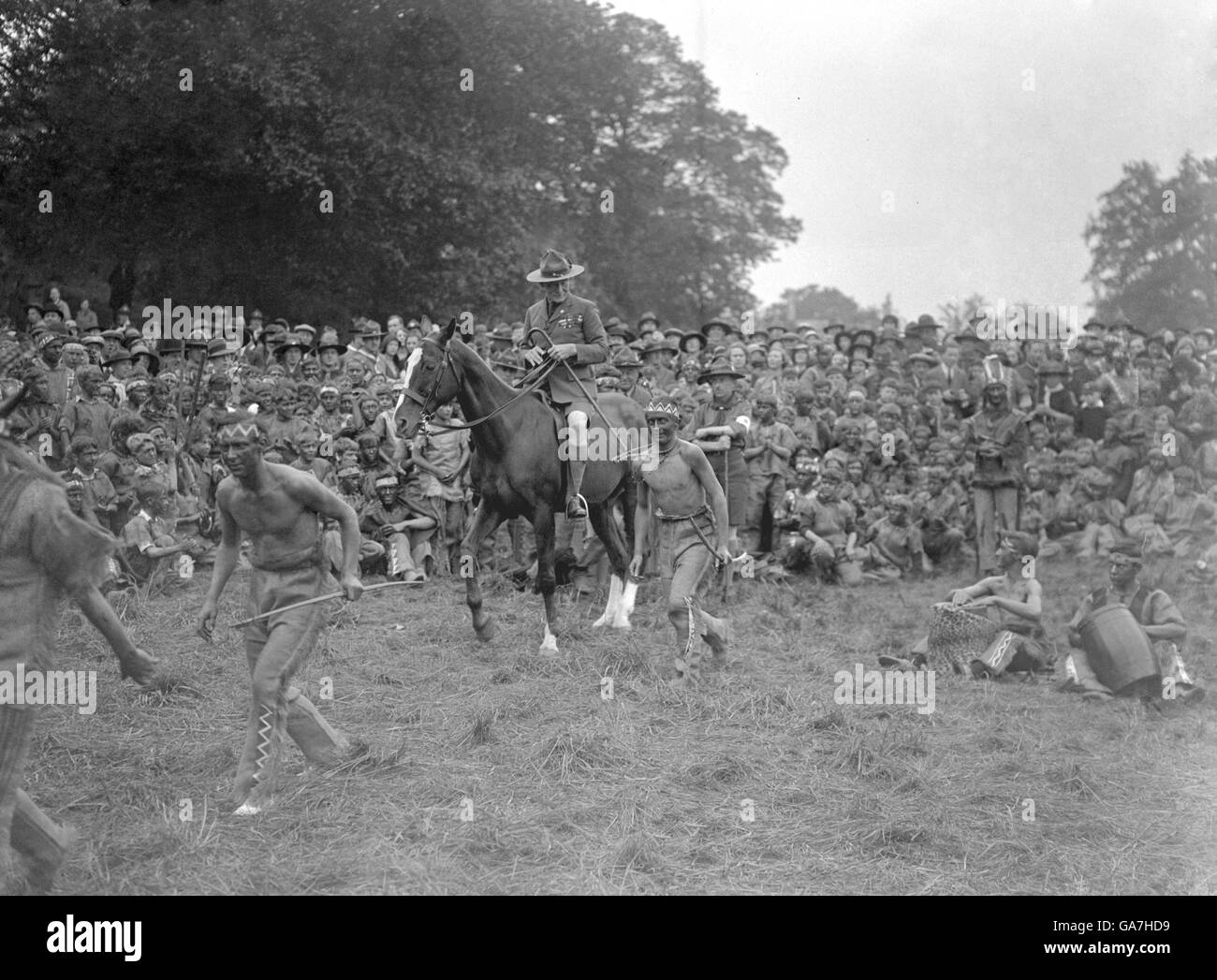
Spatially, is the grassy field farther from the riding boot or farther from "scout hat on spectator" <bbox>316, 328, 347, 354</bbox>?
"scout hat on spectator" <bbox>316, 328, 347, 354</bbox>

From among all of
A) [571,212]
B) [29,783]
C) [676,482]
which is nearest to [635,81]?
[571,212]

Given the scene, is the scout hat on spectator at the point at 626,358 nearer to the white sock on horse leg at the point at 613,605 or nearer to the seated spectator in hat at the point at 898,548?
the seated spectator in hat at the point at 898,548

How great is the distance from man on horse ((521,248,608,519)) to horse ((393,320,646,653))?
0.12 meters

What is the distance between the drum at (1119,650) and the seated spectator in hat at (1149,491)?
395 centimetres

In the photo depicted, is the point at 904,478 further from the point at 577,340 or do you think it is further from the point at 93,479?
the point at 93,479

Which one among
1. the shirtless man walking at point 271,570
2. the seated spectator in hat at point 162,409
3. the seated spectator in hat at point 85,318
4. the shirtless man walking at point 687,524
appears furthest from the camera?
the seated spectator in hat at point 85,318

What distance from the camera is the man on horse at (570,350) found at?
37.7ft

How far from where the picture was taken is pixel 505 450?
36.7ft

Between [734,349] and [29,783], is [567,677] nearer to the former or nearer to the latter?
[29,783]

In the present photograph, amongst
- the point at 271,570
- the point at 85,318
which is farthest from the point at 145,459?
the point at 85,318

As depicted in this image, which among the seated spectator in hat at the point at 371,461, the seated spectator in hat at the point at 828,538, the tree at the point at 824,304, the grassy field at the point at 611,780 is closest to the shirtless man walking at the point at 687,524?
the grassy field at the point at 611,780

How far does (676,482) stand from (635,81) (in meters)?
22.2

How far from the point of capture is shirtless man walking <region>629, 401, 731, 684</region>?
32.8 feet

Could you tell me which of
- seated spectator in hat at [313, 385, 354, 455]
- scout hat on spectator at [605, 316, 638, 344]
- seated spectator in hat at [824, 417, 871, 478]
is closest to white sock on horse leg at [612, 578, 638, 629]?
seated spectator in hat at [313, 385, 354, 455]
